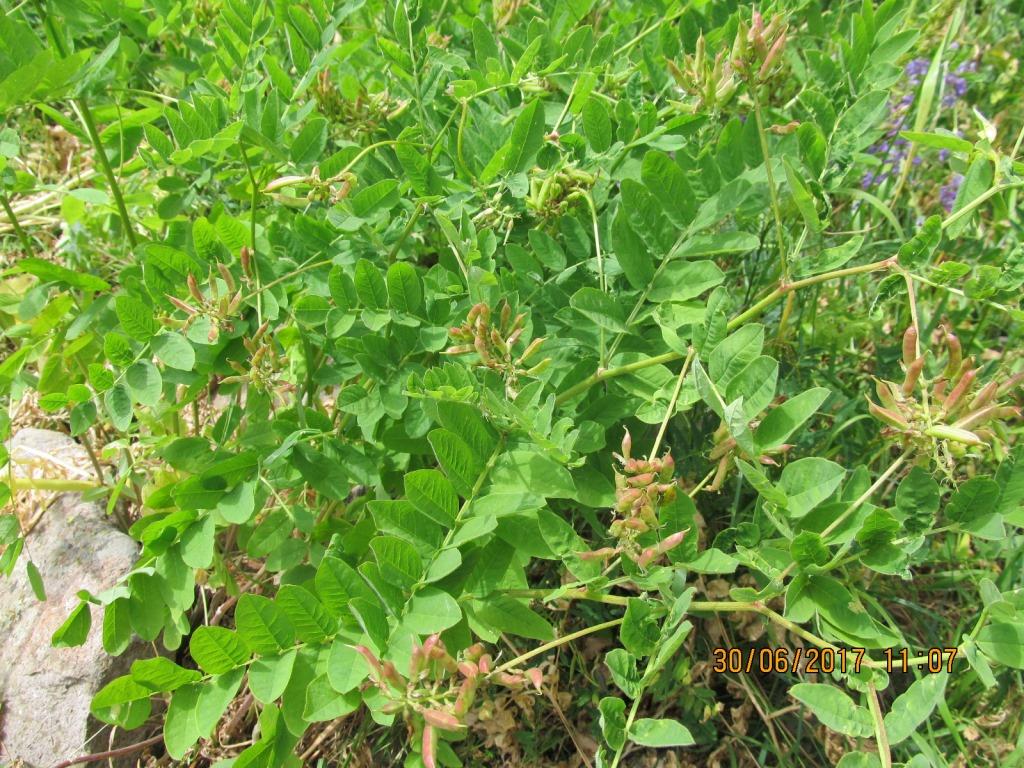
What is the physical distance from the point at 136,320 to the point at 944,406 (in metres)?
1.31

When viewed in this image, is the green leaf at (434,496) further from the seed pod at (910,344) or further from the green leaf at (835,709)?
the seed pod at (910,344)

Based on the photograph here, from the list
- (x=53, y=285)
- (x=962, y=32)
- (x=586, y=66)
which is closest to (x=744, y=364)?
(x=586, y=66)

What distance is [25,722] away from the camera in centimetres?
190

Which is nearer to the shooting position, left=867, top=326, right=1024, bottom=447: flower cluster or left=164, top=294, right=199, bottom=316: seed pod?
left=867, top=326, right=1024, bottom=447: flower cluster

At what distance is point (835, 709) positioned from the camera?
49.6 inches

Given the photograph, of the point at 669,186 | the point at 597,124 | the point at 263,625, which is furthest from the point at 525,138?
the point at 263,625

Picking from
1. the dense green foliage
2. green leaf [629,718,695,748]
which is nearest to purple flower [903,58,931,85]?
the dense green foliage

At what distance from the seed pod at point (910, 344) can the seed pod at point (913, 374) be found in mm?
47

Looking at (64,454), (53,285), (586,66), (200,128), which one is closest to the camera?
(200,128)

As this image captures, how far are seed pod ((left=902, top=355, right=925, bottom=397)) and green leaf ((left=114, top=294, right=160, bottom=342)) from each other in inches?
48.6

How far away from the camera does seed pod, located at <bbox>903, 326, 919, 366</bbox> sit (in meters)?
1.20

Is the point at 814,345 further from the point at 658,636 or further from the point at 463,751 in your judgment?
the point at 463,751

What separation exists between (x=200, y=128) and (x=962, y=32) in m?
2.68

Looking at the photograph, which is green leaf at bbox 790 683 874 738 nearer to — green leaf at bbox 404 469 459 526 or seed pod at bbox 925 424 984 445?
seed pod at bbox 925 424 984 445
